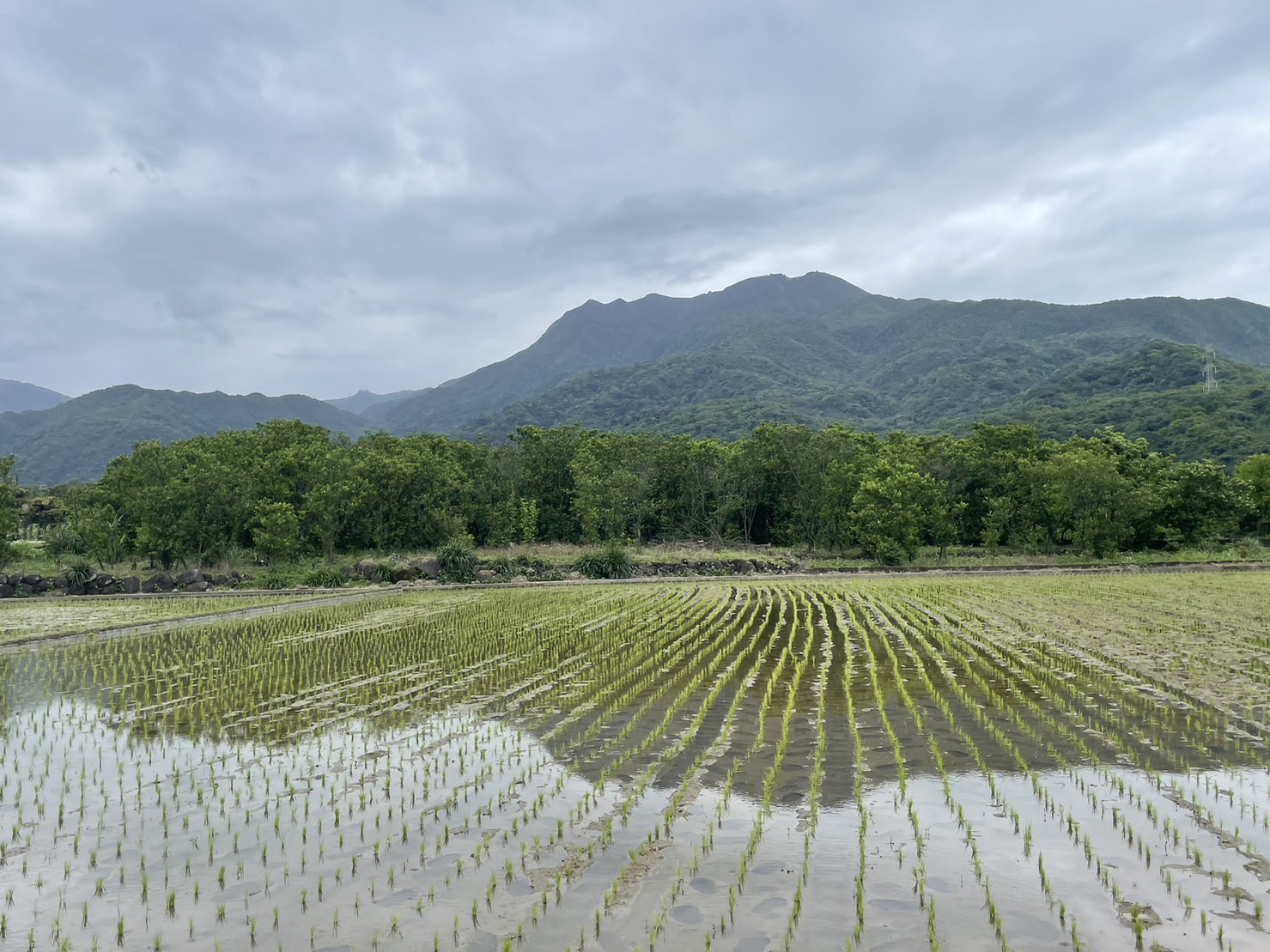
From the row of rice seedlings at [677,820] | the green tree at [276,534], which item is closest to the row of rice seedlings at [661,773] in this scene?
the row of rice seedlings at [677,820]

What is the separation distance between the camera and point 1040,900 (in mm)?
5047

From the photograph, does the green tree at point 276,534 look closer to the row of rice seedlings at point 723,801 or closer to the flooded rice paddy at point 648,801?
the flooded rice paddy at point 648,801

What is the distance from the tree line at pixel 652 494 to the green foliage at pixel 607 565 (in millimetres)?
9912

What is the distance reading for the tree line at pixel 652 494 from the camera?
41.4m

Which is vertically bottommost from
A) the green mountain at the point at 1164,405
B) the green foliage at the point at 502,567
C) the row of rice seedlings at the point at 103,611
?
the row of rice seedlings at the point at 103,611

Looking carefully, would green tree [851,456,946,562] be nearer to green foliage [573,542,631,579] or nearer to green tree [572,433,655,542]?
A: green foliage [573,542,631,579]

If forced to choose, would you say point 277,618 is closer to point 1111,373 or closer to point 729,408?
point 729,408

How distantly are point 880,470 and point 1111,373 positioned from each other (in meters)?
122

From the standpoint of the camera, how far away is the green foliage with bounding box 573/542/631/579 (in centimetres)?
3900

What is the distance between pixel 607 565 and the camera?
39125 millimetres

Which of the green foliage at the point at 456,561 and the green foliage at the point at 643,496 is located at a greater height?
the green foliage at the point at 643,496

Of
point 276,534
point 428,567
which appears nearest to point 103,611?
point 276,534

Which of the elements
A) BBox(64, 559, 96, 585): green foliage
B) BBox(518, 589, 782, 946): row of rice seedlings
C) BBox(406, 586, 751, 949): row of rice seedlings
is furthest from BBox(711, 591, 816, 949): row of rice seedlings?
BBox(64, 559, 96, 585): green foliage

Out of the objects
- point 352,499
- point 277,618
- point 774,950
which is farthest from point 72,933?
point 352,499
